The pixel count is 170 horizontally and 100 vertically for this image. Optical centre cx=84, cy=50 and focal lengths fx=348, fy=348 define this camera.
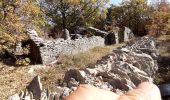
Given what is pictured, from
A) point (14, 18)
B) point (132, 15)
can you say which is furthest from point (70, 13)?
point (14, 18)

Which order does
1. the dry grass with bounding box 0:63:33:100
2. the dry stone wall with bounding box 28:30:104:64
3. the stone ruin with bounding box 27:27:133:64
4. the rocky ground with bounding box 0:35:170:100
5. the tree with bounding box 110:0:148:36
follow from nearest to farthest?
the rocky ground with bounding box 0:35:170:100, the dry grass with bounding box 0:63:33:100, the stone ruin with bounding box 27:27:133:64, the dry stone wall with bounding box 28:30:104:64, the tree with bounding box 110:0:148:36

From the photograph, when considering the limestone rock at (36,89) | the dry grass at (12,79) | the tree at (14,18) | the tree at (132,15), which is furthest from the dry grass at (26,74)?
the tree at (132,15)

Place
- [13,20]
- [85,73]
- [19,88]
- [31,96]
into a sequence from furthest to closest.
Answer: [13,20], [19,88], [85,73], [31,96]

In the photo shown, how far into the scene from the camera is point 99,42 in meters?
34.5

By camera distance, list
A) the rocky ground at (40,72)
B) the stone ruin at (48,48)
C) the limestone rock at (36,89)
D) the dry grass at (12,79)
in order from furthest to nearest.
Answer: the stone ruin at (48,48)
the dry grass at (12,79)
the rocky ground at (40,72)
the limestone rock at (36,89)

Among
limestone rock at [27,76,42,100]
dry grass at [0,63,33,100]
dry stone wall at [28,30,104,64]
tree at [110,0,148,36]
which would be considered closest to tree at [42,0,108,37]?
tree at [110,0,148,36]

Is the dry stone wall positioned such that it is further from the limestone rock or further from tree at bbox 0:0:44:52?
the limestone rock

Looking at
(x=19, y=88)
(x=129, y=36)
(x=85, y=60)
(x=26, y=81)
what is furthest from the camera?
(x=129, y=36)


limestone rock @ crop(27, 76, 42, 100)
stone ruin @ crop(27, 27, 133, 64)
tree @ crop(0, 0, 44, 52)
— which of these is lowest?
stone ruin @ crop(27, 27, 133, 64)

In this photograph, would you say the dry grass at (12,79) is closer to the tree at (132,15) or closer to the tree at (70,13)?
Answer: the tree at (70,13)

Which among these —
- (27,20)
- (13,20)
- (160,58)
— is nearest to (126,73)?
(160,58)

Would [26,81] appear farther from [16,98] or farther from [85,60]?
[16,98]

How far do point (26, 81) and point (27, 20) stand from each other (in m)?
5.72

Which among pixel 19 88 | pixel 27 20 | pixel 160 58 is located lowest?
pixel 19 88
